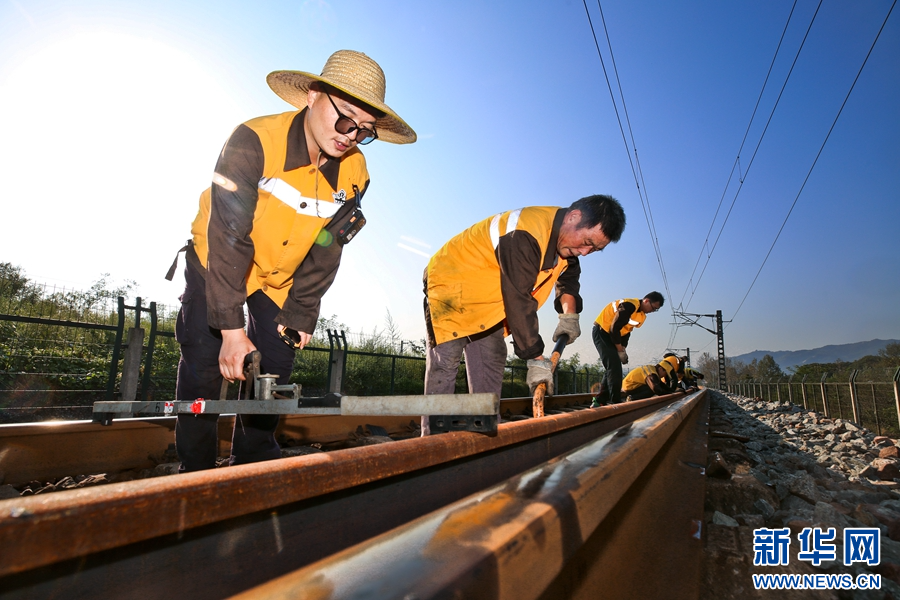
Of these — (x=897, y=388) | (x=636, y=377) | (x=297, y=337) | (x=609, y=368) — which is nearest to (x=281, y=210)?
(x=297, y=337)

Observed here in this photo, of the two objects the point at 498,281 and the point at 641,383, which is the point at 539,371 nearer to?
the point at 498,281

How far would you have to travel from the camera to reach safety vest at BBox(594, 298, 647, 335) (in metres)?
8.27

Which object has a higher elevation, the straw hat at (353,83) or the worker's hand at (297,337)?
→ the straw hat at (353,83)

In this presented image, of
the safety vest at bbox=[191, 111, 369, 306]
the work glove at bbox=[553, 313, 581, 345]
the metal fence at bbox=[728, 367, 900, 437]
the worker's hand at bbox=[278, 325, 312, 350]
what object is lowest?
the metal fence at bbox=[728, 367, 900, 437]

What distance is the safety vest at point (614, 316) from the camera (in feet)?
27.1

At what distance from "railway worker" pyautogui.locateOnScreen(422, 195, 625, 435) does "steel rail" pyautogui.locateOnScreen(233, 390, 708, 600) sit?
1.32 m

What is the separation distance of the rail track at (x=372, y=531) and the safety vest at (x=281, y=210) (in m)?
1.35

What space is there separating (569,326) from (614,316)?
14.8ft

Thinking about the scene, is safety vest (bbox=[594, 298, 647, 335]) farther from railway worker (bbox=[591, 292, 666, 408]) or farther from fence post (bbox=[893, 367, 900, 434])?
fence post (bbox=[893, 367, 900, 434])

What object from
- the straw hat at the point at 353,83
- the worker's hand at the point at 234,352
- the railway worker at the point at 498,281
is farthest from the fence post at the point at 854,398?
the worker's hand at the point at 234,352

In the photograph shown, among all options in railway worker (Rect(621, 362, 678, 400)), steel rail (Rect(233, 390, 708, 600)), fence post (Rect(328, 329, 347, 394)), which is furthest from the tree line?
steel rail (Rect(233, 390, 708, 600))

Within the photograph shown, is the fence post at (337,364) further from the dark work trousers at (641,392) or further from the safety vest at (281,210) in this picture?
the dark work trousers at (641,392)

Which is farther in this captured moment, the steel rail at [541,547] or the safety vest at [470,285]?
the safety vest at [470,285]

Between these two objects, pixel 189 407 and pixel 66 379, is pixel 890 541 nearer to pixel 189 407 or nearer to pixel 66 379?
pixel 189 407
